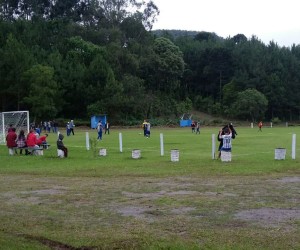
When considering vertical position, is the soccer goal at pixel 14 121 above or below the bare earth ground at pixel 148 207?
above

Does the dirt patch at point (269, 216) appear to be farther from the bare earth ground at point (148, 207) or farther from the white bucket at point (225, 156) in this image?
the white bucket at point (225, 156)

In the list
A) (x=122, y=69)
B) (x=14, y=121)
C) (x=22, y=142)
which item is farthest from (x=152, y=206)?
(x=122, y=69)

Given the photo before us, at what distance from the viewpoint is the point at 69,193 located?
13375 mm

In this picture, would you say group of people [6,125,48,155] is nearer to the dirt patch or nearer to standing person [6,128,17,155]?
standing person [6,128,17,155]

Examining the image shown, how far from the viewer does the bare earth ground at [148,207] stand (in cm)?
873

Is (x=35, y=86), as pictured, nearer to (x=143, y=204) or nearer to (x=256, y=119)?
(x=256, y=119)

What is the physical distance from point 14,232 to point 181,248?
3.17m

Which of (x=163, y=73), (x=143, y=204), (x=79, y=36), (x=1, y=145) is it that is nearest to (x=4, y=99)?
(x=79, y=36)

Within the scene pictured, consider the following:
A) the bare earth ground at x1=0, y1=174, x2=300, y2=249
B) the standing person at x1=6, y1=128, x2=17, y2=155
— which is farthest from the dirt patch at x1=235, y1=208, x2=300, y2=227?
the standing person at x1=6, y1=128, x2=17, y2=155

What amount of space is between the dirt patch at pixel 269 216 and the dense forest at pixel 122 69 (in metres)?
62.2

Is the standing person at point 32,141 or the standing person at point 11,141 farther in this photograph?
the standing person at point 11,141

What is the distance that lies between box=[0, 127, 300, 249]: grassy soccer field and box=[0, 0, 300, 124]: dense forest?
177ft

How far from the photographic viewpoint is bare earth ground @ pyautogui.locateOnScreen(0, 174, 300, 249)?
8.73 metres

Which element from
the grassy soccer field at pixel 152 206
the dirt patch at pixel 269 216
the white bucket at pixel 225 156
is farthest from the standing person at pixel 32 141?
the dirt patch at pixel 269 216
